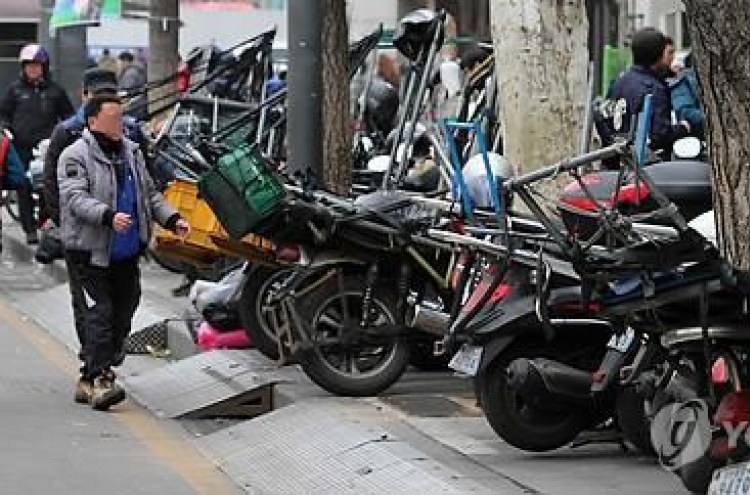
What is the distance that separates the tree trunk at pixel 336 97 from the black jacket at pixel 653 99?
1862mm

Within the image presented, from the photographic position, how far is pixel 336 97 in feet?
45.8

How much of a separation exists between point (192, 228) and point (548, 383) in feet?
15.0

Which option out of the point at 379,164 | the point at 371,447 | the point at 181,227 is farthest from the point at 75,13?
the point at 371,447

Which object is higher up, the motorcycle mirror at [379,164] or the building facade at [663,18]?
the building facade at [663,18]

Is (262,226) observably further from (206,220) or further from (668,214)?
(668,214)

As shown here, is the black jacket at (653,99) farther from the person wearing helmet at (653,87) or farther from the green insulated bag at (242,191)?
the green insulated bag at (242,191)

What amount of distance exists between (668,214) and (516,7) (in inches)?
153

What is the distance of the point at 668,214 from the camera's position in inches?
293

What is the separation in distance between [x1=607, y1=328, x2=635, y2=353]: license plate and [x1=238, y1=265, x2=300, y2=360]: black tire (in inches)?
140

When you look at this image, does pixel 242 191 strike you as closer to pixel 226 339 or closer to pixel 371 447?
pixel 371 447

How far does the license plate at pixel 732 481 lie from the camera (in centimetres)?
705

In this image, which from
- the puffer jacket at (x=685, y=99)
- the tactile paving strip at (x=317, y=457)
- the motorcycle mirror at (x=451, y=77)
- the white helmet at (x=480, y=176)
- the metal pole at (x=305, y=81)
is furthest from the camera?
the motorcycle mirror at (x=451, y=77)

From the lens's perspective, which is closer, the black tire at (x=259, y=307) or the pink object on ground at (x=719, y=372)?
the pink object on ground at (x=719, y=372)

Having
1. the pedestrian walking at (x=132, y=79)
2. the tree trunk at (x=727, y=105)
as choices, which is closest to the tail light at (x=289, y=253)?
the tree trunk at (x=727, y=105)
